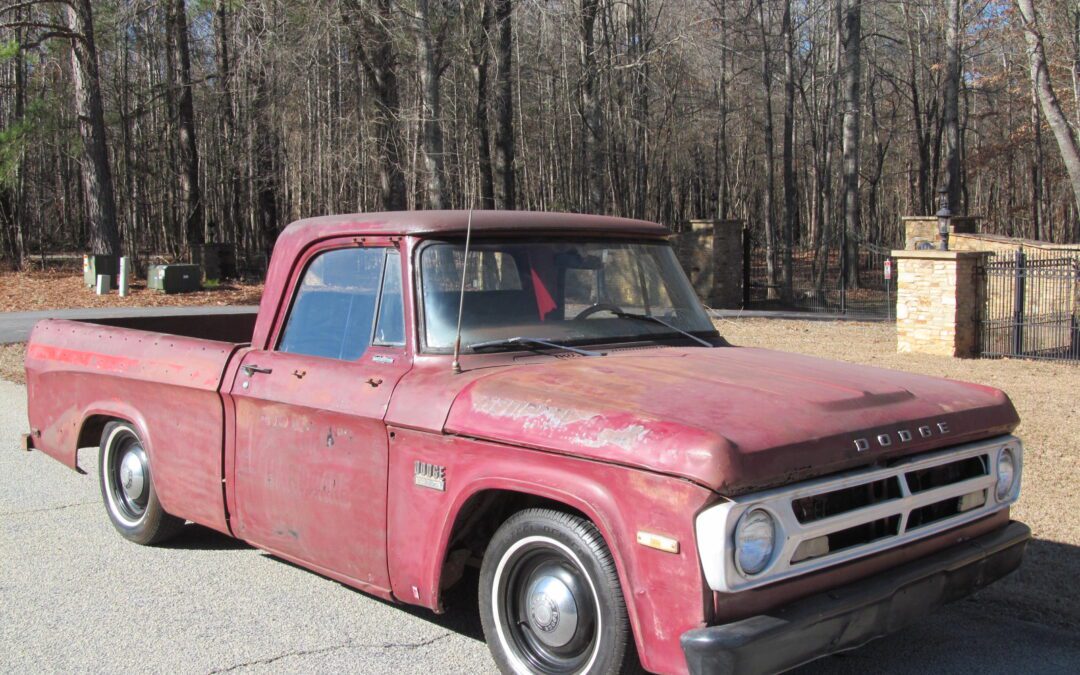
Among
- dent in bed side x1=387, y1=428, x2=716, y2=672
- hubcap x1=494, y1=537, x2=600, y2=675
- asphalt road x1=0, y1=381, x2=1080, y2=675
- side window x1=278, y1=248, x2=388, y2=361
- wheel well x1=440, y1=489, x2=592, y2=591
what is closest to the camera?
dent in bed side x1=387, y1=428, x2=716, y2=672

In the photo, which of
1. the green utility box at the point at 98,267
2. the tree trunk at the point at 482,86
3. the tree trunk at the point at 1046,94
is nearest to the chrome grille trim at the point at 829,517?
the tree trunk at the point at 1046,94

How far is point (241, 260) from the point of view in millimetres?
37656

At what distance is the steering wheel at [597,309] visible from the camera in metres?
4.46

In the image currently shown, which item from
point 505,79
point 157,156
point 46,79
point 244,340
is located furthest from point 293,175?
point 244,340

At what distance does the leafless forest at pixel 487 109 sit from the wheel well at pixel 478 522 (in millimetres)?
14873

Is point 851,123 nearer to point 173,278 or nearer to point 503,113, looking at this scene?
point 503,113

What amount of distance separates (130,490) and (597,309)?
2.99 m

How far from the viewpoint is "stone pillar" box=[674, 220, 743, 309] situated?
2688 cm

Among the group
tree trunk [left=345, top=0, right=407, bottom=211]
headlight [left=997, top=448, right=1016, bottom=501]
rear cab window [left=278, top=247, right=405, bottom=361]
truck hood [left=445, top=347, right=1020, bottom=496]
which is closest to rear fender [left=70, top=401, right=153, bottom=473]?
rear cab window [left=278, top=247, right=405, bottom=361]

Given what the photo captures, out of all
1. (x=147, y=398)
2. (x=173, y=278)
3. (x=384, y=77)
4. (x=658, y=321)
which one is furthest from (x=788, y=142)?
(x=147, y=398)

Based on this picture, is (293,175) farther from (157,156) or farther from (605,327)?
(605,327)

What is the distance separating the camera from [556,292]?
443cm

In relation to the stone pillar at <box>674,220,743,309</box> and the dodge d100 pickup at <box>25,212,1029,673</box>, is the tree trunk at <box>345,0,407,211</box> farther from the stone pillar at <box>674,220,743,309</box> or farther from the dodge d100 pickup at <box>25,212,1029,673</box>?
the dodge d100 pickup at <box>25,212,1029,673</box>

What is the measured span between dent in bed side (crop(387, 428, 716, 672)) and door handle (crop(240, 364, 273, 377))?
0.99 m
